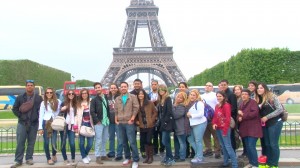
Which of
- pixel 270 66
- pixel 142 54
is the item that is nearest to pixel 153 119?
pixel 270 66

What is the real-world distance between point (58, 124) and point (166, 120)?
2699 mm

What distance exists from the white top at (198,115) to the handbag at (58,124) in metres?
3.20

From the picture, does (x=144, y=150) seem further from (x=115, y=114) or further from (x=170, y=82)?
(x=170, y=82)

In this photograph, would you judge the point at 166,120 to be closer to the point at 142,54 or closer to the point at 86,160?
the point at 86,160

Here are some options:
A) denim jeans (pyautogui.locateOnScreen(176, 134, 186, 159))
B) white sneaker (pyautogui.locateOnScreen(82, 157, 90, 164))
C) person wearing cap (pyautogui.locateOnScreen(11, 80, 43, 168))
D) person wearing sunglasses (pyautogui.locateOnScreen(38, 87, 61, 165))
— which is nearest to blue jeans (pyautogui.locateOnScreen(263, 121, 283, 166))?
denim jeans (pyautogui.locateOnScreen(176, 134, 186, 159))

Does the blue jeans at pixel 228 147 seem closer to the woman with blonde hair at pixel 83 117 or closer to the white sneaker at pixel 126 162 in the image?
the white sneaker at pixel 126 162

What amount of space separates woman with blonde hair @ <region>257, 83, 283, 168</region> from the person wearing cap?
18.7 feet

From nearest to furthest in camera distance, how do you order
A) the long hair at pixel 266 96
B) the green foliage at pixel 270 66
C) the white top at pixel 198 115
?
the long hair at pixel 266 96 < the white top at pixel 198 115 < the green foliage at pixel 270 66

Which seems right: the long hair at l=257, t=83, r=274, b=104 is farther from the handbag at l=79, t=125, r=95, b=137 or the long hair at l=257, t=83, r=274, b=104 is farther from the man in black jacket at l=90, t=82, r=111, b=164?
the handbag at l=79, t=125, r=95, b=137

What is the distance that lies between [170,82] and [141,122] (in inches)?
2560

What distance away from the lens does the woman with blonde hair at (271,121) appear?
9.07 m

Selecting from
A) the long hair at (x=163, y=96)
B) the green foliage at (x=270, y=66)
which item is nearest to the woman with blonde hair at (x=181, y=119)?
the long hair at (x=163, y=96)

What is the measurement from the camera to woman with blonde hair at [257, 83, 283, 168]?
9.07 m

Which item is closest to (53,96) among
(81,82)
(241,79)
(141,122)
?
(141,122)
